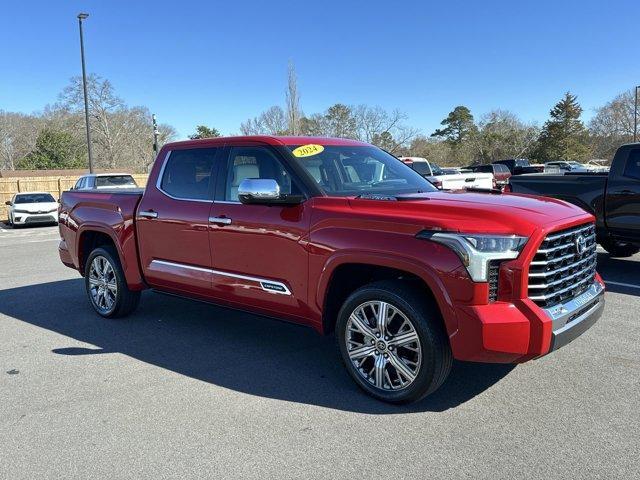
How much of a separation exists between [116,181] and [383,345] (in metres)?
18.6

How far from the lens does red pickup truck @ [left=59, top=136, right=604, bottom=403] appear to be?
131 inches

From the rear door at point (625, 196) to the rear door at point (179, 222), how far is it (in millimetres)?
6047

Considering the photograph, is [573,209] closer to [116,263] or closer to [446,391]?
[446,391]

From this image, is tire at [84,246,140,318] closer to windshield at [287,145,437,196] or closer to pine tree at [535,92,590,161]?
windshield at [287,145,437,196]

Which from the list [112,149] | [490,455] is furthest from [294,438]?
[112,149]

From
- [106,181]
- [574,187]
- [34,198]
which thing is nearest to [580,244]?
[574,187]

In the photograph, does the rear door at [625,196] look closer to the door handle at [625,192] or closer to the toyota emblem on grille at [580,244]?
the door handle at [625,192]

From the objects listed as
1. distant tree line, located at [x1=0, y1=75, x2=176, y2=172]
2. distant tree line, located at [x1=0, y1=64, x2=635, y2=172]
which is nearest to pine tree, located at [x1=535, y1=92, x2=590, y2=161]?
distant tree line, located at [x1=0, y1=64, x2=635, y2=172]

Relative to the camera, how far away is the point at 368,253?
3.70 m

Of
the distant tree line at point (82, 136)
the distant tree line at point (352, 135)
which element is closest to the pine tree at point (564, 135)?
the distant tree line at point (352, 135)

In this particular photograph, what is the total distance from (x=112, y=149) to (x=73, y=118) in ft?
19.1

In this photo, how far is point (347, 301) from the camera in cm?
391

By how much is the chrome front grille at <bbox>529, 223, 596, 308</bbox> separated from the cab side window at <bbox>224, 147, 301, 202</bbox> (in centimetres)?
192

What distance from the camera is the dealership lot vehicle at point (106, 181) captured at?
64.1 feet
